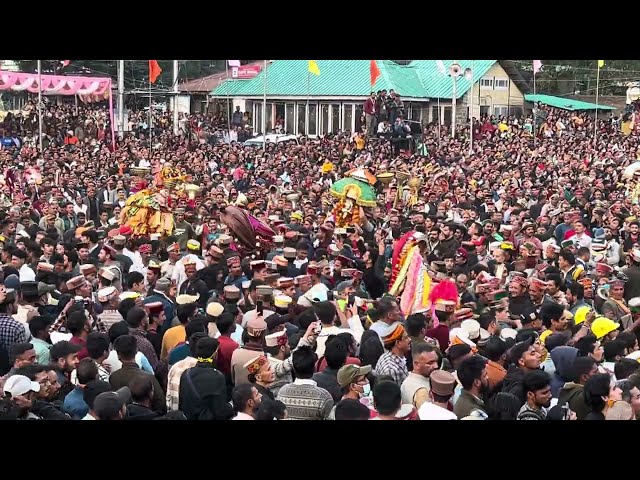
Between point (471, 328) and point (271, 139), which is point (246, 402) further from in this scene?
point (271, 139)

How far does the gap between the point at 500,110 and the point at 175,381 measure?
79.8ft

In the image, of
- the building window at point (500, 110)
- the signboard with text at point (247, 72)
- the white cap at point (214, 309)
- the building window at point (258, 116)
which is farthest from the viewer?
the building window at point (500, 110)

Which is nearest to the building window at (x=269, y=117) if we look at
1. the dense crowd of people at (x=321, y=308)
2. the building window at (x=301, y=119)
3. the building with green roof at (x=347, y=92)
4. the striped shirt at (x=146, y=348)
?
the building with green roof at (x=347, y=92)

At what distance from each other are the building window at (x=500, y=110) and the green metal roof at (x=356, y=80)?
155 centimetres

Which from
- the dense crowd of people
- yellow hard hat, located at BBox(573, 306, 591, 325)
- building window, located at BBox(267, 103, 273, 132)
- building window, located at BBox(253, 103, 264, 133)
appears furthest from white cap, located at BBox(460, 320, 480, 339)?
building window, located at BBox(253, 103, 264, 133)

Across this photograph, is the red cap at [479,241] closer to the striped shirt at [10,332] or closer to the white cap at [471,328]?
the white cap at [471,328]

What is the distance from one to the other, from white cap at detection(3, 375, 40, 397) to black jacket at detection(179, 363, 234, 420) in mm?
732

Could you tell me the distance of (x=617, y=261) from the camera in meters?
10.4

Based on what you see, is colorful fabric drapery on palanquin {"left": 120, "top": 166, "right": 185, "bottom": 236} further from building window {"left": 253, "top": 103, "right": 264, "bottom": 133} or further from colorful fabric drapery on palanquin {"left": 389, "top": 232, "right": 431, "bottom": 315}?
building window {"left": 253, "top": 103, "right": 264, "bottom": 133}

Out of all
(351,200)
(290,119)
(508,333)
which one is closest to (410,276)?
(508,333)

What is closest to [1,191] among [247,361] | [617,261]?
[617,261]

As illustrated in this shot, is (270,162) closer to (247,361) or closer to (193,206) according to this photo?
(193,206)

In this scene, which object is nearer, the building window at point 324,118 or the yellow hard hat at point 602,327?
the yellow hard hat at point 602,327

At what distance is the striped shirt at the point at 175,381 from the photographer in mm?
5496
